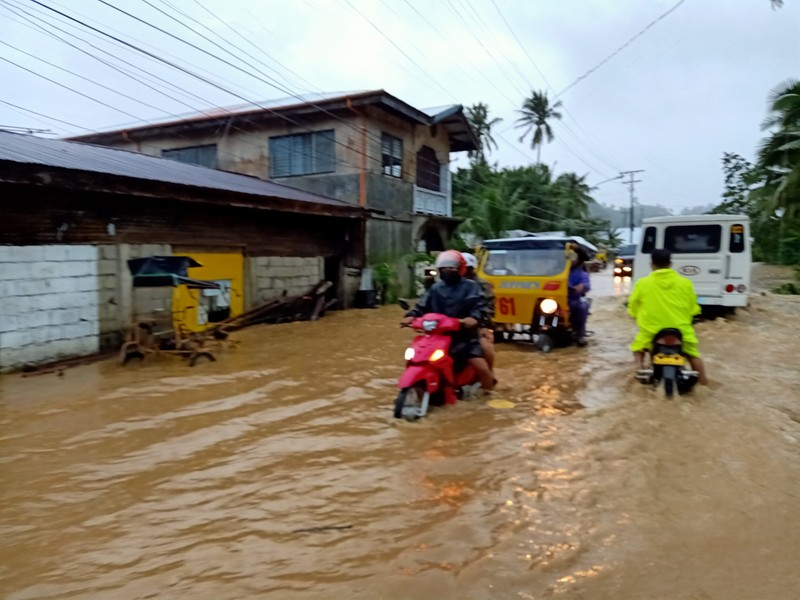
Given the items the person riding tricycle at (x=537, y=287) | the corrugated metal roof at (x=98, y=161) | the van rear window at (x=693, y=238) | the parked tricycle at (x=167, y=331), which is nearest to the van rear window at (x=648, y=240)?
the van rear window at (x=693, y=238)

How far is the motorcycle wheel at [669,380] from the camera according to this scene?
6355mm

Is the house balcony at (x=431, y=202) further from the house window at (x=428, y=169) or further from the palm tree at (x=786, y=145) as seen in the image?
the palm tree at (x=786, y=145)

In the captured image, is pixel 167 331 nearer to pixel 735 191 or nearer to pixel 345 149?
pixel 345 149

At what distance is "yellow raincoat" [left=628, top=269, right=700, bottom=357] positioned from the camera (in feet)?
21.2

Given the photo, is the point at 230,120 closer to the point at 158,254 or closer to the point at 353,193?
the point at 353,193

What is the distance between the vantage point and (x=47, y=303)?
29.5 ft

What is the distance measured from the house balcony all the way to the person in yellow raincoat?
1499 centimetres

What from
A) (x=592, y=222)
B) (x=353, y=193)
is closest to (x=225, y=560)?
(x=353, y=193)

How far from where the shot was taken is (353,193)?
61.8 feet

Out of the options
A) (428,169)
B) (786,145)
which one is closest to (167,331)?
(428,169)

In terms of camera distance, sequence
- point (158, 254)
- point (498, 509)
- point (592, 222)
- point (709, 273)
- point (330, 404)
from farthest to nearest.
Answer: point (592, 222) → point (709, 273) → point (158, 254) → point (330, 404) → point (498, 509)

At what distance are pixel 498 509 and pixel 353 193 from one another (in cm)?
1567

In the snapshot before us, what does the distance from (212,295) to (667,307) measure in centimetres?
891

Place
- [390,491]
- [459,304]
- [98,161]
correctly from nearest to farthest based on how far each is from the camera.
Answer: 1. [390,491]
2. [459,304]
3. [98,161]
